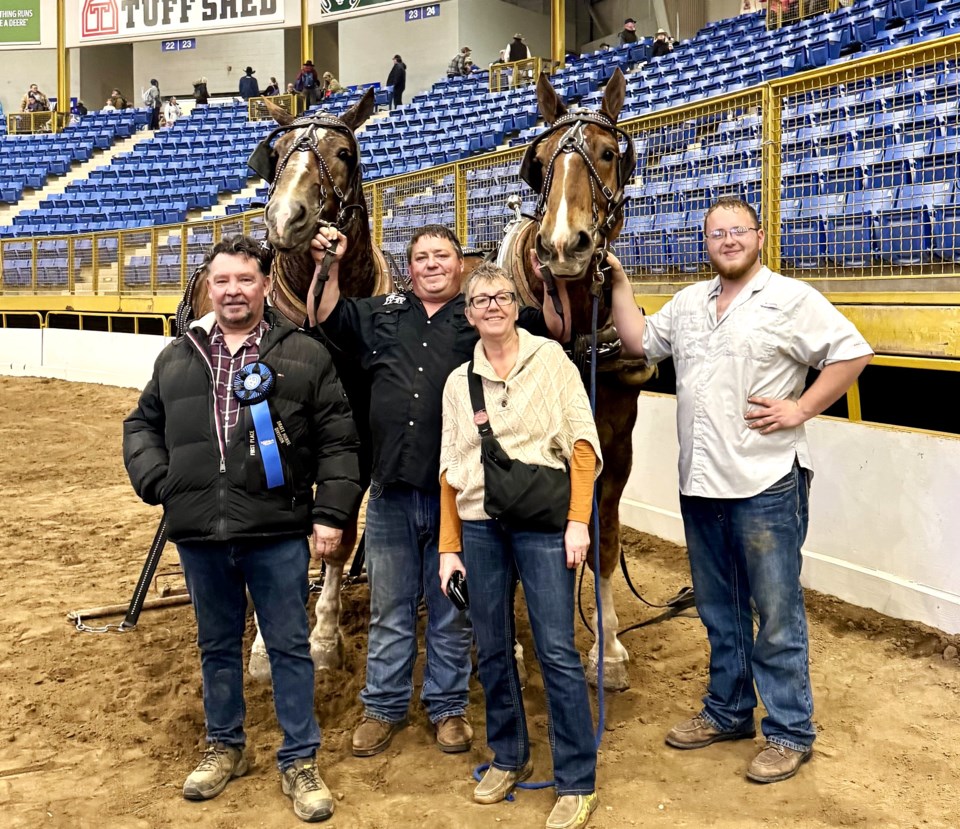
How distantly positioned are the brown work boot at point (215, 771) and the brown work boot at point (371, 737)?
0.45 metres

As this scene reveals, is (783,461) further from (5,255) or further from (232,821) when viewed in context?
(5,255)

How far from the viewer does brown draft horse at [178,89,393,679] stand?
11.5 feet

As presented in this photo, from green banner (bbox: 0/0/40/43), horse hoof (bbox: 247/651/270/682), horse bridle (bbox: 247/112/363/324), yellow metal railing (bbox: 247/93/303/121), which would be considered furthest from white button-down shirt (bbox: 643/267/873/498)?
green banner (bbox: 0/0/40/43)

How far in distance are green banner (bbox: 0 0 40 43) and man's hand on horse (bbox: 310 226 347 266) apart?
115 feet

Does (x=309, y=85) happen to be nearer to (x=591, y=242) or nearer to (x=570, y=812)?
(x=591, y=242)

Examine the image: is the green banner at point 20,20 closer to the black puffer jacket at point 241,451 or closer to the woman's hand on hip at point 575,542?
the black puffer jacket at point 241,451

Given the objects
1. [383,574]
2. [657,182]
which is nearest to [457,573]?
[383,574]

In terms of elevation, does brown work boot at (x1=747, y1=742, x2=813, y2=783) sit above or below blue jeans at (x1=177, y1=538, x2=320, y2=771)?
below

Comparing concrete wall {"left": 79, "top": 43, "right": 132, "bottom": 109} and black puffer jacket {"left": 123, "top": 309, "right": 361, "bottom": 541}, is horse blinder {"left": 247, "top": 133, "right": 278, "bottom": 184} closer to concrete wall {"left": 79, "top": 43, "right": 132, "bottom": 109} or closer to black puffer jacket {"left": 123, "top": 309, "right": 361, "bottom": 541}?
black puffer jacket {"left": 123, "top": 309, "right": 361, "bottom": 541}

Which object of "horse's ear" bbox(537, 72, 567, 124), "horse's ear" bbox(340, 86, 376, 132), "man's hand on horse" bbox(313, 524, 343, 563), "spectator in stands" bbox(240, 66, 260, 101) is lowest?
"man's hand on horse" bbox(313, 524, 343, 563)

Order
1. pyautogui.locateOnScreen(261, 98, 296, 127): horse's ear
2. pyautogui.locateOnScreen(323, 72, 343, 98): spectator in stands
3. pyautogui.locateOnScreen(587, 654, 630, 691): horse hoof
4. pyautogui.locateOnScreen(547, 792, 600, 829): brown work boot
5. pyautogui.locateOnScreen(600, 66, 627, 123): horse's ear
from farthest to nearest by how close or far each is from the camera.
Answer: pyautogui.locateOnScreen(323, 72, 343, 98): spectator in stands
pyautogui.locateOnScreen(587, 654, 630, 691): horse hoof
pyautogui.locateOnScreen(261, 98, 296, 127): horse's ear
pyautogui.locateOnScreen(600, 66, 627, 123): horse's ear
pyautogui.locateOnScreen(547, 792, 600, 829): brown work boot

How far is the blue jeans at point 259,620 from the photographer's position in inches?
124

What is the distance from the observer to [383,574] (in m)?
3.66

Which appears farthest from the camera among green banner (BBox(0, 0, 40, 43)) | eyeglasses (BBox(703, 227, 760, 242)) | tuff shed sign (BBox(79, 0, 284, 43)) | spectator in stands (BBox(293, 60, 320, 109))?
green banner (BBox(0, 0, 40, 43))
